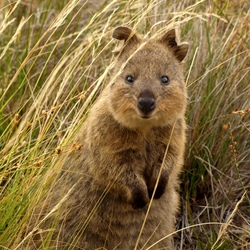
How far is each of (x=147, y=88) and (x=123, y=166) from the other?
2.24ft

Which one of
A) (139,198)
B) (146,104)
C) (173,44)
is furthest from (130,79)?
(139,198)

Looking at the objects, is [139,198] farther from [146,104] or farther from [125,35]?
[125,35]

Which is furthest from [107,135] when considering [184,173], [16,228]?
[184,173]

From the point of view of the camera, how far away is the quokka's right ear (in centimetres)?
493

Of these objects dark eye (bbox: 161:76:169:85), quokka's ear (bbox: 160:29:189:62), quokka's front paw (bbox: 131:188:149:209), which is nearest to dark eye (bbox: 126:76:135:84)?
dark eye (bbox: 161:76:169:85)

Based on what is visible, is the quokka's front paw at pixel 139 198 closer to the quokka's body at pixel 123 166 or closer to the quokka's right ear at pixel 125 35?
the quokka's body at pixel 123 166

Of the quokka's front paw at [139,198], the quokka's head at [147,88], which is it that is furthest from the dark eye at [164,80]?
the quokka's front paw at [139,198]

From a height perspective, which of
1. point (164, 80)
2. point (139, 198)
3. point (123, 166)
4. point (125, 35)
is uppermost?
point (125, 35)

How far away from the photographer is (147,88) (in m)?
4.72

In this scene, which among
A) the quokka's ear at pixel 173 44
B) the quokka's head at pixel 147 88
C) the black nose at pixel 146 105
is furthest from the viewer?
the quokka's ear at pixel 173 44

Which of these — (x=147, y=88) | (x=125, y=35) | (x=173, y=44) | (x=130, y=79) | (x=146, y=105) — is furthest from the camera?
(x=173, y=44)

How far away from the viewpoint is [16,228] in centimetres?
451

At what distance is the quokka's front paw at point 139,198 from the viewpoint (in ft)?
16.6

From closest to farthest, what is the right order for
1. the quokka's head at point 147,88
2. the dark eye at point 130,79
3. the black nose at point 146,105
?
1. the black nose at point 146,105
2. the quokka's head at point 147,88
3. the dark eye at point 130,79
